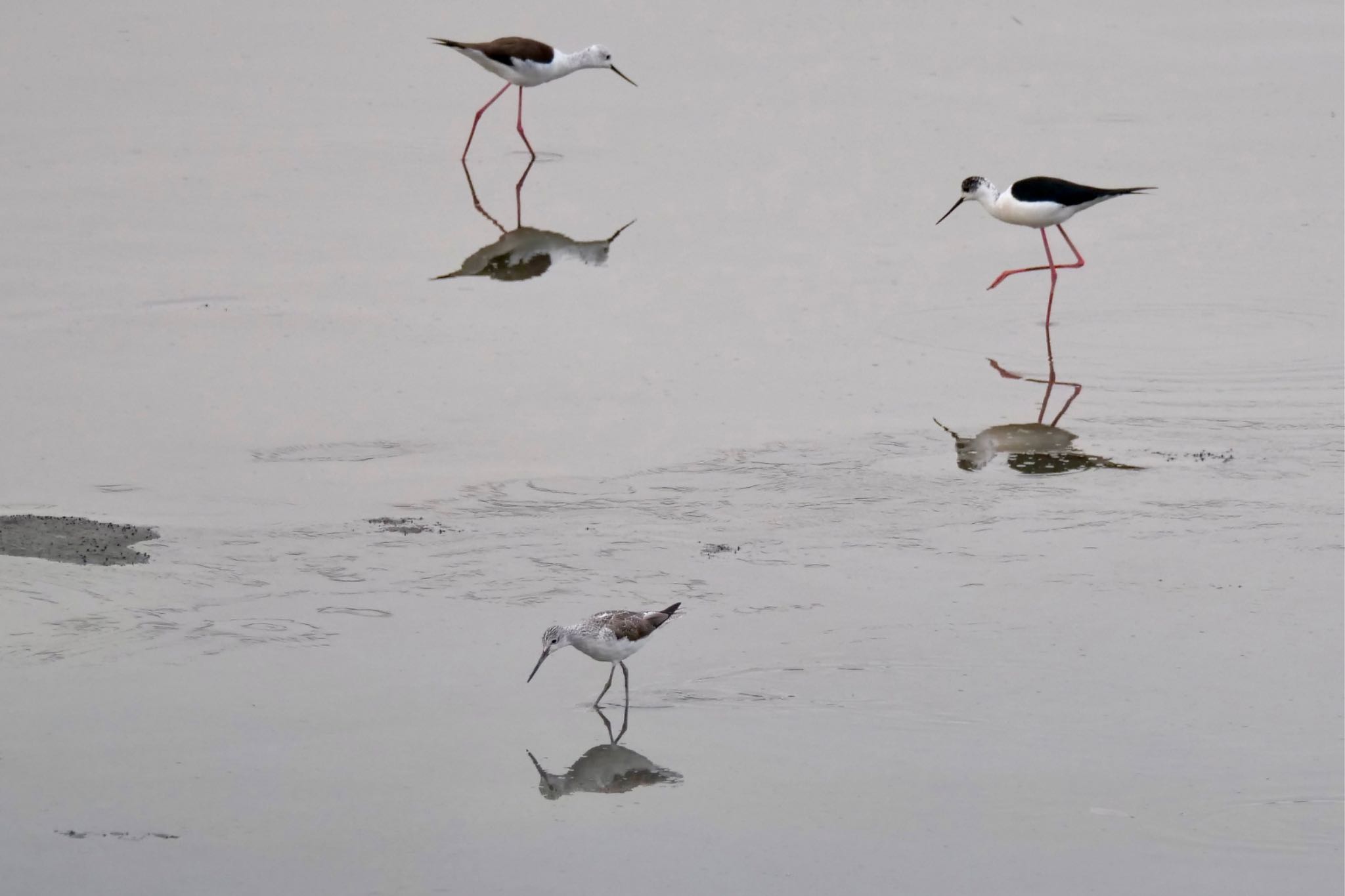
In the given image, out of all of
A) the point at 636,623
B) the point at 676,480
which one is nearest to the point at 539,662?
the point at 636,623

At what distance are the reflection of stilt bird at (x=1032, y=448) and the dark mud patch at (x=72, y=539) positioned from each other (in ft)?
13.9

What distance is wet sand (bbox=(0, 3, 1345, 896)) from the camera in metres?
6.14

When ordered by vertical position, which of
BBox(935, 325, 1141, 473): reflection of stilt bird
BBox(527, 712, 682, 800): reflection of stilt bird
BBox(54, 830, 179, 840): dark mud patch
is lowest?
BBox(54, 830, 179, 840): dark mud patch

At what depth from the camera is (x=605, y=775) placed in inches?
252

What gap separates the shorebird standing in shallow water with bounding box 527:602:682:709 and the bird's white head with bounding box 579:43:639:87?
35.4 feet

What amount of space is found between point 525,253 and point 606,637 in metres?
6.82

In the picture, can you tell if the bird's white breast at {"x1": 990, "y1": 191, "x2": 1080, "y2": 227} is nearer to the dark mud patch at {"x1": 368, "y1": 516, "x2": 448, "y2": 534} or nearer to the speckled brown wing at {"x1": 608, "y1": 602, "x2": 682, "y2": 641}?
the dark mud patch at {"x1": 368, "y1": 516, "x2": 448, "y2": 534}

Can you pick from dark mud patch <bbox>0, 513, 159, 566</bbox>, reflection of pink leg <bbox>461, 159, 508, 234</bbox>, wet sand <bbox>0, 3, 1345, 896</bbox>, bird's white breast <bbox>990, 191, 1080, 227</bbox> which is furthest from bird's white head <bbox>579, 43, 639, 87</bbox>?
dark mud patch <bbox>0, 513, 159, 566</bbox>

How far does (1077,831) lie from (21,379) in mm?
6992

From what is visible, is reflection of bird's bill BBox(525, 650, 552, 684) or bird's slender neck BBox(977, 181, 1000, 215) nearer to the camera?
reflection of bird's bill BBox(525, 650, 552, 684)

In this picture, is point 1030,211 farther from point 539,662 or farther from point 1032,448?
point 539,662

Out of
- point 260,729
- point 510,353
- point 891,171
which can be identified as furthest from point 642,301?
point 260,729

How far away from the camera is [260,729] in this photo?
21.7ft

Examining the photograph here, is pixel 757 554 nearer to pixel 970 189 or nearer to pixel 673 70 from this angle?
pixel 970 189
